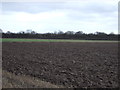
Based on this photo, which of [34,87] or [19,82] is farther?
[19,82]

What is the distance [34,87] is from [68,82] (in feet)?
5.73

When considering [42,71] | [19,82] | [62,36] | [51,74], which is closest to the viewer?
[19,82]

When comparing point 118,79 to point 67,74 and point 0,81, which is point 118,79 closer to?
point 67,74

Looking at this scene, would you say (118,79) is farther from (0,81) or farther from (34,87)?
(0,81)

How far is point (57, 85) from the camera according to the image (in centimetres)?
739

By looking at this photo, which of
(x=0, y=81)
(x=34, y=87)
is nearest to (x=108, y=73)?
(x=34, y=87)

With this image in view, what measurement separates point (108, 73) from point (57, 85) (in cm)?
357

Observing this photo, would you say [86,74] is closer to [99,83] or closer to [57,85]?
[99,83]

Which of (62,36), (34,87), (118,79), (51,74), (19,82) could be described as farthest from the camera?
(62,36)

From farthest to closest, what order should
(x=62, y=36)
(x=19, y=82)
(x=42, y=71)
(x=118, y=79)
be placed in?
(x=62, y=36) → (x=42, y=71) → (x=118, y=79) → (x=19, y=82)

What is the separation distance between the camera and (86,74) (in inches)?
360

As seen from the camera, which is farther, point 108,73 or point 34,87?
point 108,73

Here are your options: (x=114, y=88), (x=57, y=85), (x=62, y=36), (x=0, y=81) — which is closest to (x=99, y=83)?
(x=114, y=88)

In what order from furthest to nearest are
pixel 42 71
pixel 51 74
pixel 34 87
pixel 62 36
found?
pixel 62 36
pixel 42 71
pixel 51 74
pixel 34 87
